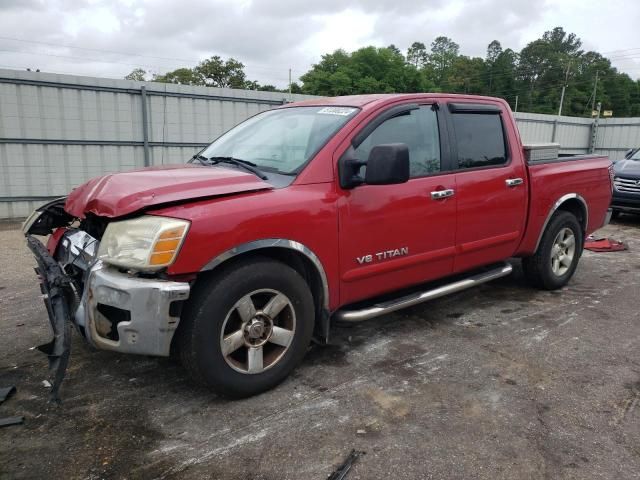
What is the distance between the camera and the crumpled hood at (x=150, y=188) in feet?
8.94

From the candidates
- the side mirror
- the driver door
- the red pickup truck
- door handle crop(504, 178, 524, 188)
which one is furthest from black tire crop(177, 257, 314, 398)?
door handle crop(504, 178, 524, 188)

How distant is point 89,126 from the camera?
9844mm

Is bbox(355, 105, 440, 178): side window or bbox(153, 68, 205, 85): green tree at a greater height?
bbox(153, 68, 205, 85): green tree

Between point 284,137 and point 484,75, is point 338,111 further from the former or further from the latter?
point 484,75

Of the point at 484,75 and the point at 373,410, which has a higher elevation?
the point at 484,75

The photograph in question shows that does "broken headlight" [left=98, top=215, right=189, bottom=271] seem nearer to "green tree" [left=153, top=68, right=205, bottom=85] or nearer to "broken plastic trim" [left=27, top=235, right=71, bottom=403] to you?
"broken plastic trim" [left=27, top=235, right=71, bottom=403]

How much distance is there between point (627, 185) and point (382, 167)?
8.19 metres

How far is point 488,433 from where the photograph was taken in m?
2.67

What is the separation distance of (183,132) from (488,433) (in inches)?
378

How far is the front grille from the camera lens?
919 cm

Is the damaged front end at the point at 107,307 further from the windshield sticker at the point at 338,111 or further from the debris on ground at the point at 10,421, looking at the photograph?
the windshield sticker at the point at 338,111

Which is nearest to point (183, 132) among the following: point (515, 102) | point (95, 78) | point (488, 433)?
point (95, 78)

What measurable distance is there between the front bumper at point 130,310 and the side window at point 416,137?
166cm

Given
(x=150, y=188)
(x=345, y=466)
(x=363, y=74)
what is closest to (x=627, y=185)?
(x=345, y=466)
